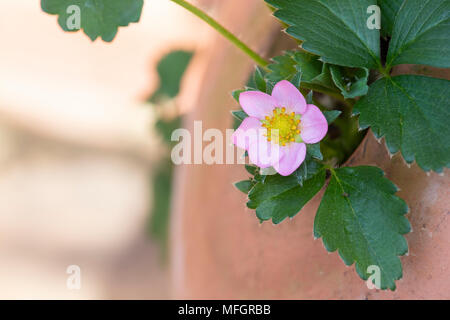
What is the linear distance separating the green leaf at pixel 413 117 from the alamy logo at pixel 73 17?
0.28 m

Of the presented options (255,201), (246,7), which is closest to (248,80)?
(246,7)

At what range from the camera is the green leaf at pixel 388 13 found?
476 mm

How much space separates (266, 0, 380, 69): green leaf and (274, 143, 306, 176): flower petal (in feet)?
0.30

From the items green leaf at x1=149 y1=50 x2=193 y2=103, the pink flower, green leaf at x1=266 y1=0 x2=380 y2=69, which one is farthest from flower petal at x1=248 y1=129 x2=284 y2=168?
green leaf at x1=149 y1=50 x2=193 y2=103

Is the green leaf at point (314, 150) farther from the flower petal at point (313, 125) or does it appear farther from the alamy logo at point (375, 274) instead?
the alamy logo at point (375, 274)

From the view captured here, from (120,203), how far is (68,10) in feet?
2.62

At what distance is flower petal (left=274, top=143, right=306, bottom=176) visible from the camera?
0.44m

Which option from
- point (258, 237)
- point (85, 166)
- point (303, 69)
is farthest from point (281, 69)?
point (85, 166)

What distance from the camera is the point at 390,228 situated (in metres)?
0.44

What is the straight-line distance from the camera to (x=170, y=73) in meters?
1.04

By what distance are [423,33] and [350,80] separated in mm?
77

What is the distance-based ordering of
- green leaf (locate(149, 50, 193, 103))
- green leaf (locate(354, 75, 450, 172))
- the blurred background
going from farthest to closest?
the blurred background → green leaf (locate(149, 50, 193, 103)) → green leaf (locate(354, 75, 450, 172))

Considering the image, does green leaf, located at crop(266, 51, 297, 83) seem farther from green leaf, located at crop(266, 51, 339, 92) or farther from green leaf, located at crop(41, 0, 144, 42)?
green leaf, located at crop(41, 0, 144, 42)

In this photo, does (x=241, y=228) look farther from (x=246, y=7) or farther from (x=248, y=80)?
(x=246, y=7)
